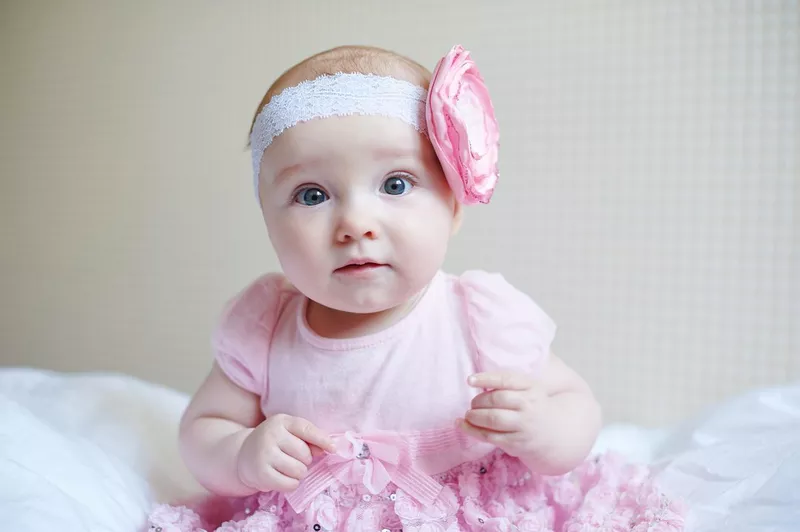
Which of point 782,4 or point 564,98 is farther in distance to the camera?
point 564,98

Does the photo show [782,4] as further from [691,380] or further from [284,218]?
[284,218]

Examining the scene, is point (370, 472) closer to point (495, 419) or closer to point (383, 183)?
point (495, 419)

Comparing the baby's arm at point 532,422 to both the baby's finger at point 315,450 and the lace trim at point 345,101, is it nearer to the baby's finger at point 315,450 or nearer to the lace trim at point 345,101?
the baby's finger at point 315,450

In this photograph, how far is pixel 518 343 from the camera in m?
0.89

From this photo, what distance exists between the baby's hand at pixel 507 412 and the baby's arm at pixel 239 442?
171 mm

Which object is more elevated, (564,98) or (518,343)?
(564,98)

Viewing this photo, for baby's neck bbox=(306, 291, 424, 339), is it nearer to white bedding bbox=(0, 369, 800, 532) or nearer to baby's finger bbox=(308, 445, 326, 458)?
baby's finger bbox=(308, 445, 326, 458)

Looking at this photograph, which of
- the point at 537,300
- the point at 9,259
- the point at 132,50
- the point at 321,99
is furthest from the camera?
the point at 9,259

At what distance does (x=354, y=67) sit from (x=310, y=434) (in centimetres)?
43

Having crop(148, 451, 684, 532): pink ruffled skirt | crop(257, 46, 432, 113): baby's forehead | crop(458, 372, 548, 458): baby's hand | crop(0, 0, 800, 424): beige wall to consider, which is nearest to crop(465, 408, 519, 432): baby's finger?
crop(458, 372, 548, 458): baby's hand

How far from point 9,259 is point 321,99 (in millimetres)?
1670

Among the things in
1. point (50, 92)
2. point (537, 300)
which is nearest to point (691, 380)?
point (537, 300)

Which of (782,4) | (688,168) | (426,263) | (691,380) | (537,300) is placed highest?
(782,4)

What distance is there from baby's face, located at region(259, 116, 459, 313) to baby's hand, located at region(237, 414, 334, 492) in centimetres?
→ 15
